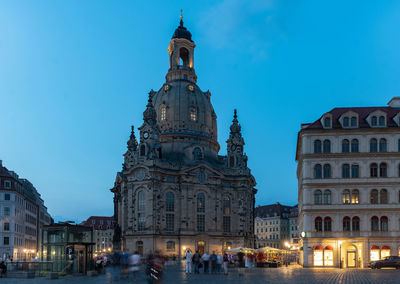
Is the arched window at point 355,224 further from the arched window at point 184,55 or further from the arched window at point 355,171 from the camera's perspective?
the arched window at point 184,55

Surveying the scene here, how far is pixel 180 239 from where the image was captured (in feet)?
319

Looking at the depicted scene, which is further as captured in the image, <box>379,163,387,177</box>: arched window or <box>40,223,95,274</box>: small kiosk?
<box>379,163,387,177</box>: arched window

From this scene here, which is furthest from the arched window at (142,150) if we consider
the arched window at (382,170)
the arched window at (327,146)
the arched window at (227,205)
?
the arched window at (382,170)

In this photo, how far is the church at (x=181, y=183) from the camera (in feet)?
317

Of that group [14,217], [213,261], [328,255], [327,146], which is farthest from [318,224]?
[14,217]

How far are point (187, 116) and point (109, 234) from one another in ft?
296

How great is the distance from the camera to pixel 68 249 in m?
43.1

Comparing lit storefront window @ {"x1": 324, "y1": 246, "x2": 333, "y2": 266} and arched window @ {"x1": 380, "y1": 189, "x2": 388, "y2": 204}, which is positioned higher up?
arched window @ {"x1": 380, "y1": 189, "x2": 388, "y2": 204}

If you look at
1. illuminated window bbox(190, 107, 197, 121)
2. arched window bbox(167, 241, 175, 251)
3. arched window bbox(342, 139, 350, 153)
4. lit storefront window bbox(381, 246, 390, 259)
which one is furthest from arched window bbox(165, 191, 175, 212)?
lit storefront window bbox(381, 246, 390, 259)

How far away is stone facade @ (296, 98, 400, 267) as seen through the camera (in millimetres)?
62656

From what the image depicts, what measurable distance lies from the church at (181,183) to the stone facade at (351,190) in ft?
120

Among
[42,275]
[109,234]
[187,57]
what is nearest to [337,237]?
[42,275]

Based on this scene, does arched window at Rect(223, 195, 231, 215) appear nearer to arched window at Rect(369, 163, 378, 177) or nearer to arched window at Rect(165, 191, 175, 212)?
arched window at Rect(165, 191, 175, 212)

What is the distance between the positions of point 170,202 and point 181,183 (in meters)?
4.04
